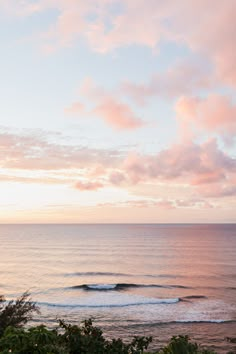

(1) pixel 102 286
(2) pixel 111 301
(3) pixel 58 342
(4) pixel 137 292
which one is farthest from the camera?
(1) pixel 102 286

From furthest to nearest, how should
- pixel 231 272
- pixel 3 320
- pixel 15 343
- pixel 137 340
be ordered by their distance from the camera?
pixel 231 272, pixel 3 320, pixel 137 340, pixel 15 343

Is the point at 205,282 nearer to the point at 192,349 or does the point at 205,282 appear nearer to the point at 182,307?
the point at 182,307

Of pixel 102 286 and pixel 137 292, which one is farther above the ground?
pixel 102 286

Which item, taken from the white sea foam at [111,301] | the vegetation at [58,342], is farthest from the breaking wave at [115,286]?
the vegetation at [58,342]

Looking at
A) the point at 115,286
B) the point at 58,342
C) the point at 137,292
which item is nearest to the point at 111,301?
the point at 137,292

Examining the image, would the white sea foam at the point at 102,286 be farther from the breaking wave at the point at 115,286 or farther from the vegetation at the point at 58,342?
the vegetation at the point at 58,342

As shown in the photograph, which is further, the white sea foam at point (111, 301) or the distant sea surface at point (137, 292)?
the white sea foam at point (111, 301)

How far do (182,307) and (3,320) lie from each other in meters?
35.5

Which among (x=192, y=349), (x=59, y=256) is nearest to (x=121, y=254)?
(x=59, y=256)

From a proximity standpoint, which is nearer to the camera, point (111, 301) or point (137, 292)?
point (111, 301)

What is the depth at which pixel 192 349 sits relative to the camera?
35.3ft

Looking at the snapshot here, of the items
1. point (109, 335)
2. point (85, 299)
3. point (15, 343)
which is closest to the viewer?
point (15, 343)

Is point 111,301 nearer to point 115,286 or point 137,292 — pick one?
point 137,292

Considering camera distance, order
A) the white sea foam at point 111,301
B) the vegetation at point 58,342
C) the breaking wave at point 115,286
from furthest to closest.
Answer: the breaking wave at point 115,286 → the white sea foam at point 111,301 → the vegetation at point 58,342
